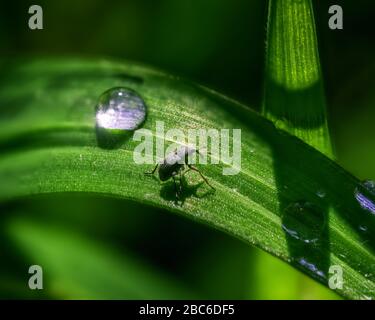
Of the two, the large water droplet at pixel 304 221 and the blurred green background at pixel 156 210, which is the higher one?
the blurred green background at pixel 156 210

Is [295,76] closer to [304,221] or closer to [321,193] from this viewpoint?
[321,193]

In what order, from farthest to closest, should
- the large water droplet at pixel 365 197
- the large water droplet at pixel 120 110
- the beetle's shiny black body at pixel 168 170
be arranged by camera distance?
the large water droplet at pixel 120 110
the beetle's shiny black body at pixel 168 170
the large water droplet at pixel 365 197

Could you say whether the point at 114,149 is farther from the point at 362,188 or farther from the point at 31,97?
the point at 362,188

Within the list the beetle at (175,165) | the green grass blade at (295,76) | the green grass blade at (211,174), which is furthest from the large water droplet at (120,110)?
the green grass blade at (295,76)

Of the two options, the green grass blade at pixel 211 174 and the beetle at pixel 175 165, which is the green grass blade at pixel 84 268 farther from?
the beetle at pixel 175 165

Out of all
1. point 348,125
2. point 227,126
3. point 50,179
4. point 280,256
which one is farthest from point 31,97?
point 348,125

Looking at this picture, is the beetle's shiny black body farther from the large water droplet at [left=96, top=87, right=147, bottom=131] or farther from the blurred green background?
the blurred green background
